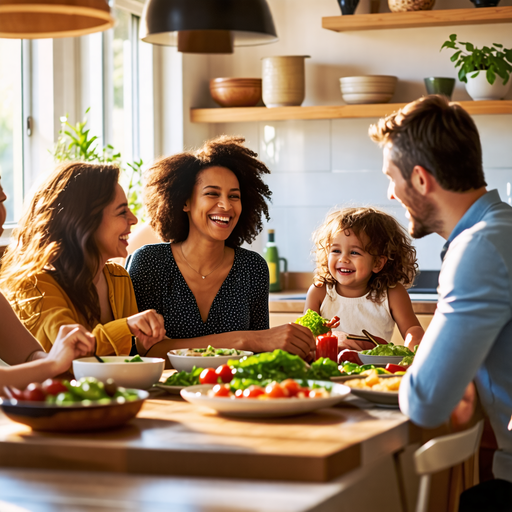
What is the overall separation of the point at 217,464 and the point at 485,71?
330 cm

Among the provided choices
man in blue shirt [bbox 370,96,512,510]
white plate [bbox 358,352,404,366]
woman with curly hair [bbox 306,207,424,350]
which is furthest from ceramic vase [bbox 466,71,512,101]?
man in blue shirt [bbox 370,96,512,510]

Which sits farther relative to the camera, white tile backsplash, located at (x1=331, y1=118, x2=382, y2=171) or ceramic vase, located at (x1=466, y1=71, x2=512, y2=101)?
white tile backsplash, located at (x1=331, y1=118, x2=382, y2=171)

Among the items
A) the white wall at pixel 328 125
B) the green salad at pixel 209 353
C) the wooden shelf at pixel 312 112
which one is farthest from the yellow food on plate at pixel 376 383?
the white wall at pixel 328 125

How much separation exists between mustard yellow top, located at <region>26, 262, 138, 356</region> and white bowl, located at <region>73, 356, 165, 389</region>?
1.14 ft

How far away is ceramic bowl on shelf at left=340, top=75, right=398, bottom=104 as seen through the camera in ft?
14.2

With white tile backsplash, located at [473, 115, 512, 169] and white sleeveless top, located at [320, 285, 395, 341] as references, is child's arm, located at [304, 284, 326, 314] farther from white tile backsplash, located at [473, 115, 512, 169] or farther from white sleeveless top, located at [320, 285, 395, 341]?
white tile backsplash, located at [473, 115, 512, 169]

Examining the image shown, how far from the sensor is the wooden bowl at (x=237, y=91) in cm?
457

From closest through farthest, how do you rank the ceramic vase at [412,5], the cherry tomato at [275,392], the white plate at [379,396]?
the cherry tomato at [275,392] < the white plate at [379,396] < the ceramic vase at [412,5]

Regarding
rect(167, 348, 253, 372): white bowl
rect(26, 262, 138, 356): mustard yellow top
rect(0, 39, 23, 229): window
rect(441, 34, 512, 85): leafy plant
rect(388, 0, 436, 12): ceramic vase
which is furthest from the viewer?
rect(388, 0, 436, 12): ceramic vase

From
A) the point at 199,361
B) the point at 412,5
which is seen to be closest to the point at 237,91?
the point at 412,5

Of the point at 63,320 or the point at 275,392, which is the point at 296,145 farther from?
the point at 275,392

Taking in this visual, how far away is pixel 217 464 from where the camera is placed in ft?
4.45

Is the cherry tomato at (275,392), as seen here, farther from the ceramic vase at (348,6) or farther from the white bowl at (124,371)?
the ceramic vase at (348,6)

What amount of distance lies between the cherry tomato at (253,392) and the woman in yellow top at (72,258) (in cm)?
67
